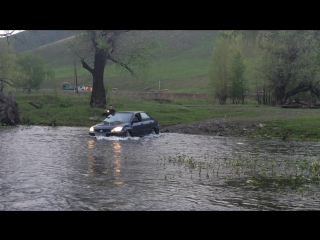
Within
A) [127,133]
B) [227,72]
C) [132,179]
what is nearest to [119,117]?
[127,133]

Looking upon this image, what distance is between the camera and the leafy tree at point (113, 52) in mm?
35312

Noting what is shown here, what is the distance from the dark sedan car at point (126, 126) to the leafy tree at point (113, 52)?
1156 cm

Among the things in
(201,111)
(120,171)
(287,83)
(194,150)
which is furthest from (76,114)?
(287,83)

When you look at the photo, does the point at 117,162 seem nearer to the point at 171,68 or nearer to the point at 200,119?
the point at 200,119

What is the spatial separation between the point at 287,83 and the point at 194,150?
32.2 m

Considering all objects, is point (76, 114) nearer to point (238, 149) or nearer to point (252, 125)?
point (252, 125)

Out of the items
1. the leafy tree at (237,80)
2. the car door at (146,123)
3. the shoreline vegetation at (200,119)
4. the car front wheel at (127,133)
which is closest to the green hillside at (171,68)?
the leafy tree at (237,80)

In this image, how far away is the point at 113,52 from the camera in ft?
120

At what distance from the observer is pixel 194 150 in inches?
765

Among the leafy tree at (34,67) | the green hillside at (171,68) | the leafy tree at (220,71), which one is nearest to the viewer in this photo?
the leafy tree at (220,71)

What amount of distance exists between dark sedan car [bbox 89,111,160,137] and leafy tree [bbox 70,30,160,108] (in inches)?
455

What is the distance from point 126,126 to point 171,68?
12297 centimetres

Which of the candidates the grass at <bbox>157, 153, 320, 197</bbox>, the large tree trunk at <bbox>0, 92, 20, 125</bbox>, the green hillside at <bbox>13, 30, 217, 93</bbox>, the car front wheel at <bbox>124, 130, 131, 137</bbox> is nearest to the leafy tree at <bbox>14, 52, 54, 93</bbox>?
the green hillside at <bbox>13, 30, 217, 93</bbox>

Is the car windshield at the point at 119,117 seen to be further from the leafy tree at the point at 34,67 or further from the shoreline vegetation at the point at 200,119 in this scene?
the leafy tree at the point at 34,67
